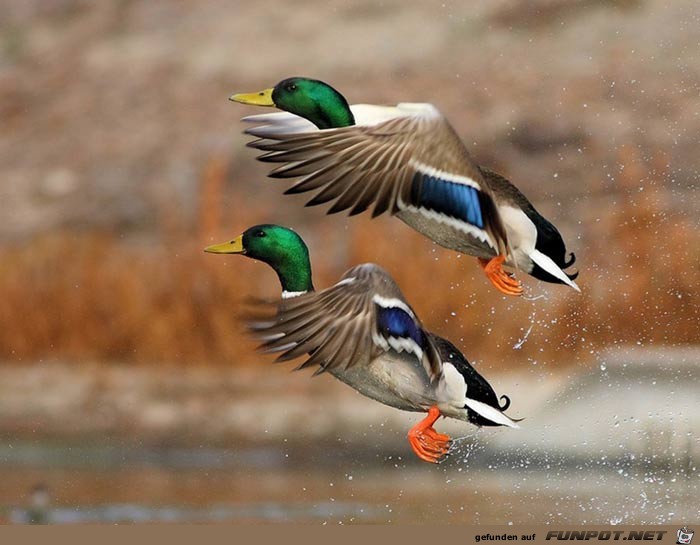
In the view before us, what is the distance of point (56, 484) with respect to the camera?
259 inches

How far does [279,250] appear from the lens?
394cm

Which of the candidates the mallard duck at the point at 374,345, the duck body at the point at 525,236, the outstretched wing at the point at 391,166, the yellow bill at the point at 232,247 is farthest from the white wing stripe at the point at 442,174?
the yellow bill at the point at 232,247

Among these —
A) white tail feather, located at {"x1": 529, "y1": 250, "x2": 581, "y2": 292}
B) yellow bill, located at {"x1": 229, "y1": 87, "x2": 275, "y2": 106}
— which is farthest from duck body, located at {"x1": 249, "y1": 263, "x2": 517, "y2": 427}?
yellow bill, located at {"x1": 229, "y1": 87, "x2": 275, "y2": 106}

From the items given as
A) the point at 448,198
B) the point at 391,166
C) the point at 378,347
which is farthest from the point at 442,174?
the point at 378,347

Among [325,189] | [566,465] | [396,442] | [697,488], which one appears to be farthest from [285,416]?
[325,189]

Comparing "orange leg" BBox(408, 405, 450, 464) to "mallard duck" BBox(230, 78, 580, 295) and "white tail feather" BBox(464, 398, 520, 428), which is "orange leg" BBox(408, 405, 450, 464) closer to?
"white tail feather" BBox(464, 398, 520, 428)

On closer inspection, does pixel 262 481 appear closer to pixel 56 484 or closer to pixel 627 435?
pixel 56 484

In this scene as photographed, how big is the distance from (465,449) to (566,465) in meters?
0.48

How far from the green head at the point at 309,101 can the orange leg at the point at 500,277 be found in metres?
0.51

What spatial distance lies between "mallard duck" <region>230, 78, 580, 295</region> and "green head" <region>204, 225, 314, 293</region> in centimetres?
27

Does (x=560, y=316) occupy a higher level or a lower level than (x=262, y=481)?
higher

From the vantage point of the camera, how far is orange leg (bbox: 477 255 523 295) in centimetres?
392

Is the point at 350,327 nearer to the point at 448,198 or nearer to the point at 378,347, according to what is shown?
the point at 378,347

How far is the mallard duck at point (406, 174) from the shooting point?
3.39m
